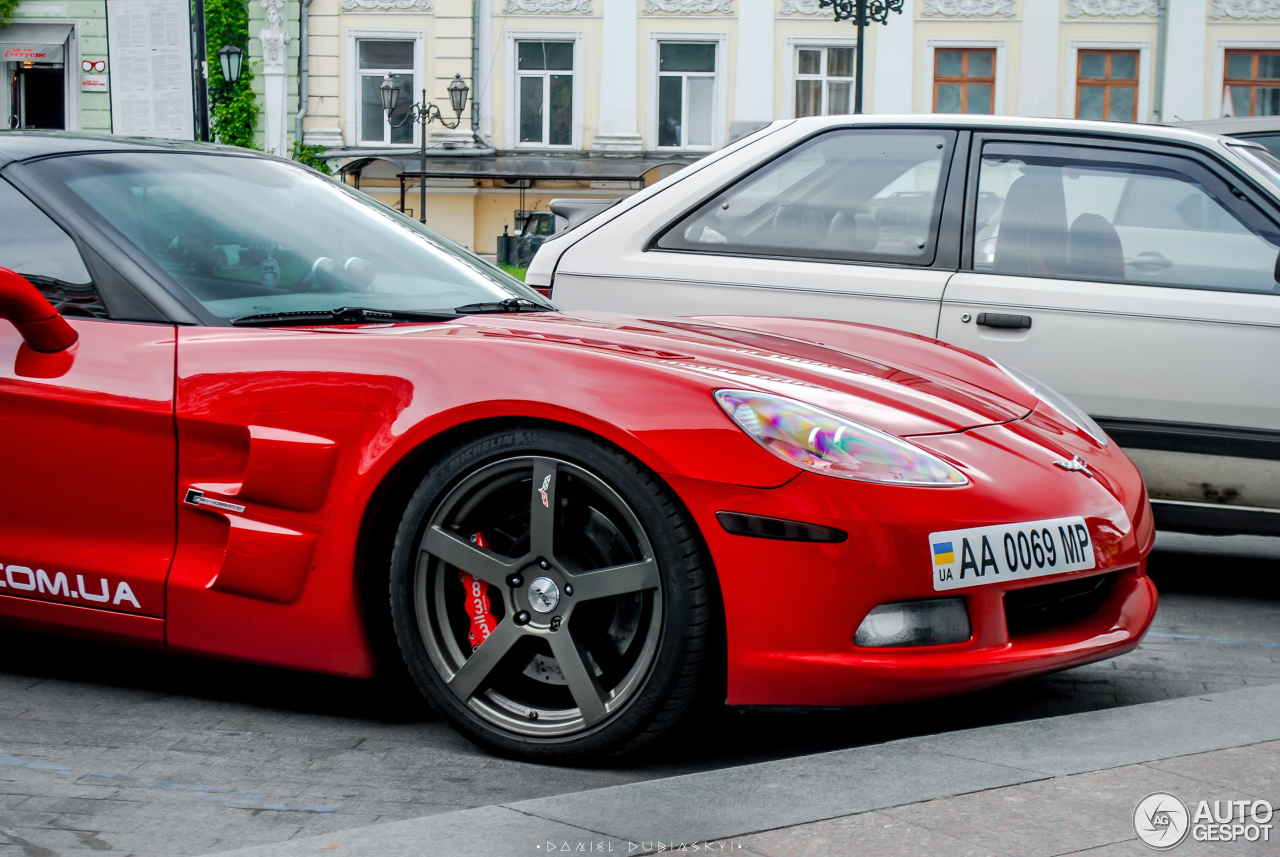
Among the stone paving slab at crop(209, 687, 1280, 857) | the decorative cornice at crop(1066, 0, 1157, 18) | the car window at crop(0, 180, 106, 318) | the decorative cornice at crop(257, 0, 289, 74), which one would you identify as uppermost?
the decorative cornice at crop(1066, 0, 1157, 18)

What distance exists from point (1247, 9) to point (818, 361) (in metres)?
26.1

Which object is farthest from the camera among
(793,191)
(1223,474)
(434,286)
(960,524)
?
(793,191)

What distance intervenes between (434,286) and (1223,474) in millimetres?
2309

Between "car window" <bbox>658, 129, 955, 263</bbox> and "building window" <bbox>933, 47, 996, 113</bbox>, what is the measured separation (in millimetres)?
22900

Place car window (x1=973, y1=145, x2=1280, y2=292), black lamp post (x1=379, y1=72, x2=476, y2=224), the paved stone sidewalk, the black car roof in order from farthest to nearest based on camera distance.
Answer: black lamp post (x1=379, y1=72, x2=476, y2=224) → car window (x1=973, y1=145, x2=1280, y2=292) → the black car roof → the paved stone sidewalk

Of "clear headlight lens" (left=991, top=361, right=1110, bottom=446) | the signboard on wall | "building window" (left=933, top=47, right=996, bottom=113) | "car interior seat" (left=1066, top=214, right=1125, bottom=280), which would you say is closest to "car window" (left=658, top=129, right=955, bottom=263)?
"car interior seat" (left=1066, top=214, right=1125, bottom=280)

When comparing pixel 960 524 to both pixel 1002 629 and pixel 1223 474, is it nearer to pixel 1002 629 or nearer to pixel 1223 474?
pixel 1002 629

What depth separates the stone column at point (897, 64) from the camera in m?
26.3

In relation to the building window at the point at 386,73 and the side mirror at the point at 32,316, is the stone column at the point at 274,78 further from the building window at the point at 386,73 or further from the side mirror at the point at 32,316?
the side mirror at the point at 32,316

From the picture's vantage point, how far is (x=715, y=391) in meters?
2.69

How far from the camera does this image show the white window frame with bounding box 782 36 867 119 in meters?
26.9

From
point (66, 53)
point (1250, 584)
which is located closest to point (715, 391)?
point (1250, 584)

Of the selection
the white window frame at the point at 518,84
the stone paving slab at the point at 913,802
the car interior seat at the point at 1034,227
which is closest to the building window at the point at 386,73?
the white window frame at the point at 518,84

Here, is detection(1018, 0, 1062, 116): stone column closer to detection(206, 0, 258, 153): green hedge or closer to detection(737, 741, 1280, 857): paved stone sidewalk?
detection(206, 0, 258, 153): green hedge
